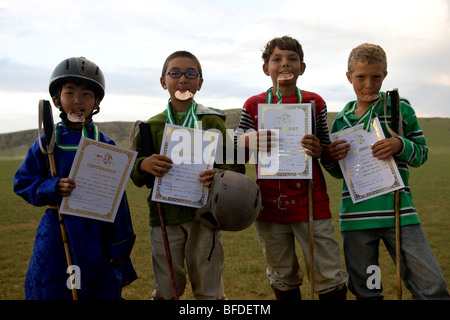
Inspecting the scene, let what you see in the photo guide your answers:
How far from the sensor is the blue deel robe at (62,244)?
3072 millimetres

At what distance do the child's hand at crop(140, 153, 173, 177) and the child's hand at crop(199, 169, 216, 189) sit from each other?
0.91 ft

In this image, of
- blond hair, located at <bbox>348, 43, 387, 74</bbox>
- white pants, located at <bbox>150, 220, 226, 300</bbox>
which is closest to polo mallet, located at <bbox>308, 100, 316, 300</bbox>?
blond hair, located at <bbox>348, 43, 387, 74</bbox>

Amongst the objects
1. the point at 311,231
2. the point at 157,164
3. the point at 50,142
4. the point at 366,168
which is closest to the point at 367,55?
the point at 366,168

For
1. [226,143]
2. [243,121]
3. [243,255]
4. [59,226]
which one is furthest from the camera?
[243,255]

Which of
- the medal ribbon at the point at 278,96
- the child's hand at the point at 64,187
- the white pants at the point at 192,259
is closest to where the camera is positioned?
the child's hand at the point at 64,187

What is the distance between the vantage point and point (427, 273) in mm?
3164

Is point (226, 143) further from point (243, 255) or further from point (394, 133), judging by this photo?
point (243, 255)

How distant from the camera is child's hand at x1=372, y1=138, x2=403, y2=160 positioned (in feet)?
10.9

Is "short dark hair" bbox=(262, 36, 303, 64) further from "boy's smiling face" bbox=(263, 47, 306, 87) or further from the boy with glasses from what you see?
the boy with glasses

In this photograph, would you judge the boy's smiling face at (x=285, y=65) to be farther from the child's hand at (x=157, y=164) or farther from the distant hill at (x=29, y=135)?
the distant hill at (x=29, y=135)

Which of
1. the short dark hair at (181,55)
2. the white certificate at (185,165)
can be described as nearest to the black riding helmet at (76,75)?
the short dark hair at (181,55)

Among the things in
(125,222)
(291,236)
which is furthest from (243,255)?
(125,222)

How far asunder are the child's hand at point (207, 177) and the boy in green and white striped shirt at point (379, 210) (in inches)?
43.1
